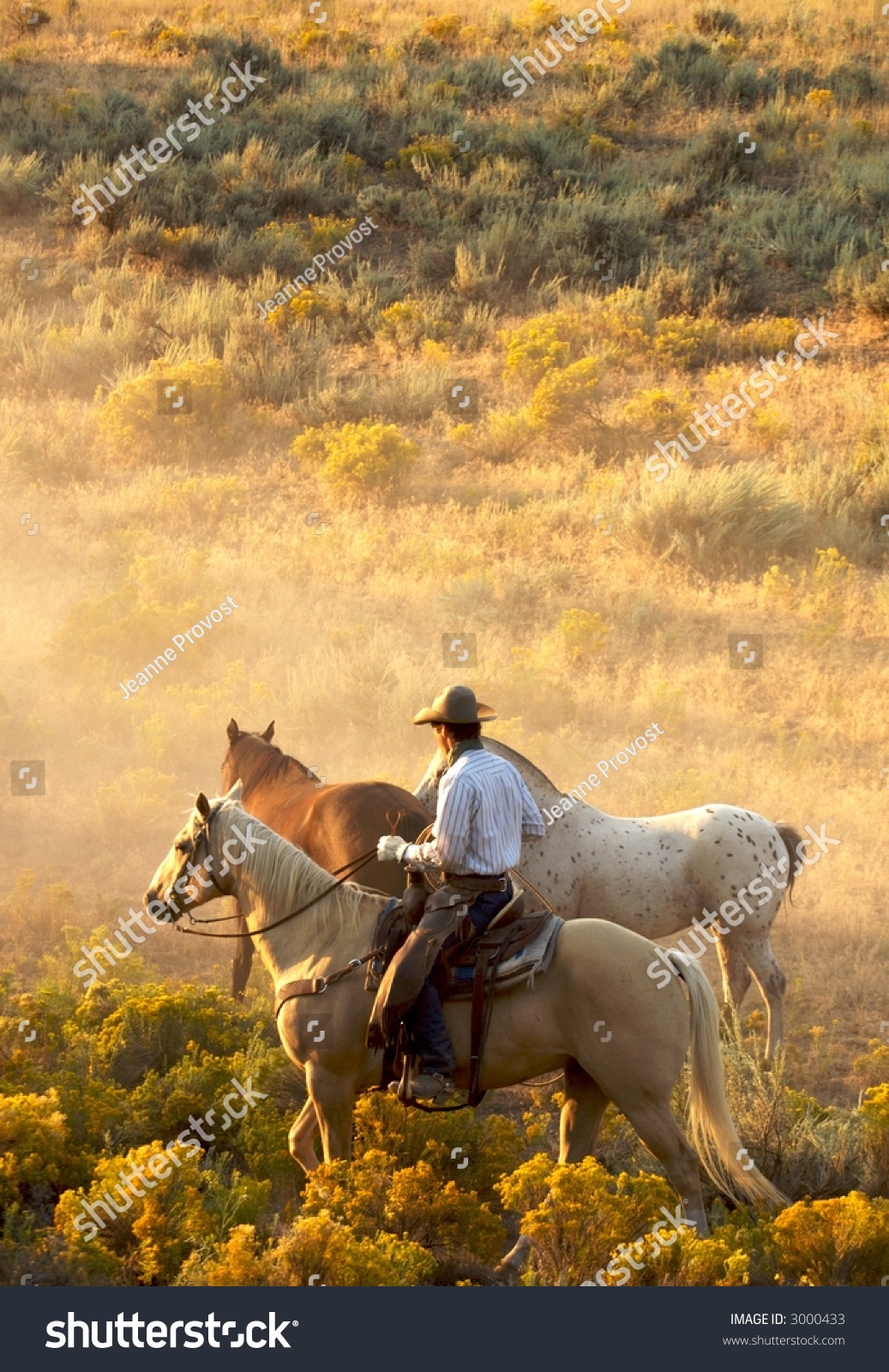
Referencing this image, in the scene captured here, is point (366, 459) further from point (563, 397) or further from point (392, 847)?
point (392, 847)

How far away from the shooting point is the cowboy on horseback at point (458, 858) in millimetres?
6035

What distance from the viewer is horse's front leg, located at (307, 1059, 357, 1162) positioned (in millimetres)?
6352

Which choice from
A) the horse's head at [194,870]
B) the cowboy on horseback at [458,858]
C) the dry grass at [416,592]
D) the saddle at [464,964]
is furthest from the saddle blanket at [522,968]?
the dry grass at [416,592]

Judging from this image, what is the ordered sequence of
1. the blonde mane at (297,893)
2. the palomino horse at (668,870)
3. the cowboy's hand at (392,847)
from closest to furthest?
the cowboy's hand at (392,847), the blonde mane at (297,893), the palomino horse at (668,870)

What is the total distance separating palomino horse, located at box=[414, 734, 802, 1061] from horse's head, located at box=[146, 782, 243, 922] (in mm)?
2158

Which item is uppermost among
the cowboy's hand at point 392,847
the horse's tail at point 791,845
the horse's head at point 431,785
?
the cowboy's hand at point 392,847

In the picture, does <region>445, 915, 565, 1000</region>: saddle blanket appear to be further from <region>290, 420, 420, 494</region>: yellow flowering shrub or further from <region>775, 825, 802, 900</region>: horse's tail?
<region>290, 420, 420, 494</region>: yellow flowering shrub

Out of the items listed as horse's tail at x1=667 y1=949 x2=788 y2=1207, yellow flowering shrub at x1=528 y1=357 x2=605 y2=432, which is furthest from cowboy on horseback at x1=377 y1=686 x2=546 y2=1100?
yellow flowering shrub at x1=528 y1=357 x2=605 y2=432

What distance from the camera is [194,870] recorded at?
671 cm

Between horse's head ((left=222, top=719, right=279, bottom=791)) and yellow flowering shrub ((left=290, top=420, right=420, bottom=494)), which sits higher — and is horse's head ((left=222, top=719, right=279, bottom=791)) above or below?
above

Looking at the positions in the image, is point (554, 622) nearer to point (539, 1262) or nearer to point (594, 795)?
point (594, 795)

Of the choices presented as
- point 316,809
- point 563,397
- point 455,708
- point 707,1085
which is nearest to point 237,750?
point 316,809

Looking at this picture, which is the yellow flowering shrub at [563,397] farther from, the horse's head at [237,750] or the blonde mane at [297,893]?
the blonde mane at [297,893]

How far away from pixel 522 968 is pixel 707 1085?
39.8 inches
